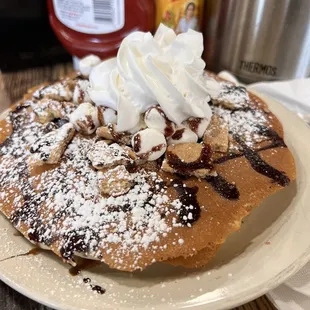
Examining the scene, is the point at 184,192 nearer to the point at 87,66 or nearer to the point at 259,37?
the point at 87,66

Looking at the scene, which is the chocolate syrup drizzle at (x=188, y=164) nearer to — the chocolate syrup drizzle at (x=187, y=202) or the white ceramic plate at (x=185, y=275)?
the chocolate syrup drizzle at (x=187, y=202)

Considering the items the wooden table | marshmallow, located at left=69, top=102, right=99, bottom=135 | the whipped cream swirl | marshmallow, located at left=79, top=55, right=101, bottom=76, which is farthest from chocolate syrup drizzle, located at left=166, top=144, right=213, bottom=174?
the wooden table

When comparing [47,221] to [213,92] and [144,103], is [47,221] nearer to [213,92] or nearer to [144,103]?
[144,103]

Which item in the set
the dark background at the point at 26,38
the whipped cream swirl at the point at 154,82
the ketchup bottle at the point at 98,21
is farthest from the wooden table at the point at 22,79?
the whipped cream swirl at the point at 154,82

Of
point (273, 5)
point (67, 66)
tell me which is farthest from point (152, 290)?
point (67, 66)

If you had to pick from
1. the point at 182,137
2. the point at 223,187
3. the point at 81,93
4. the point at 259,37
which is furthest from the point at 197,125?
the point at 259,37

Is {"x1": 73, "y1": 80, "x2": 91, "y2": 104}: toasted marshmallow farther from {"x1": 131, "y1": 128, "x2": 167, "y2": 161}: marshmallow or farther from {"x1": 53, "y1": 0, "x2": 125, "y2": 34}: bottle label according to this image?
{"x1": 53, "y1": 0, "x2": 125, "y2": 34}: bottle label

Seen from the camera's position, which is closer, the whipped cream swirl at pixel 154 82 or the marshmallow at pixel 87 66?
the whipped cream swirl at pixel 154 82
